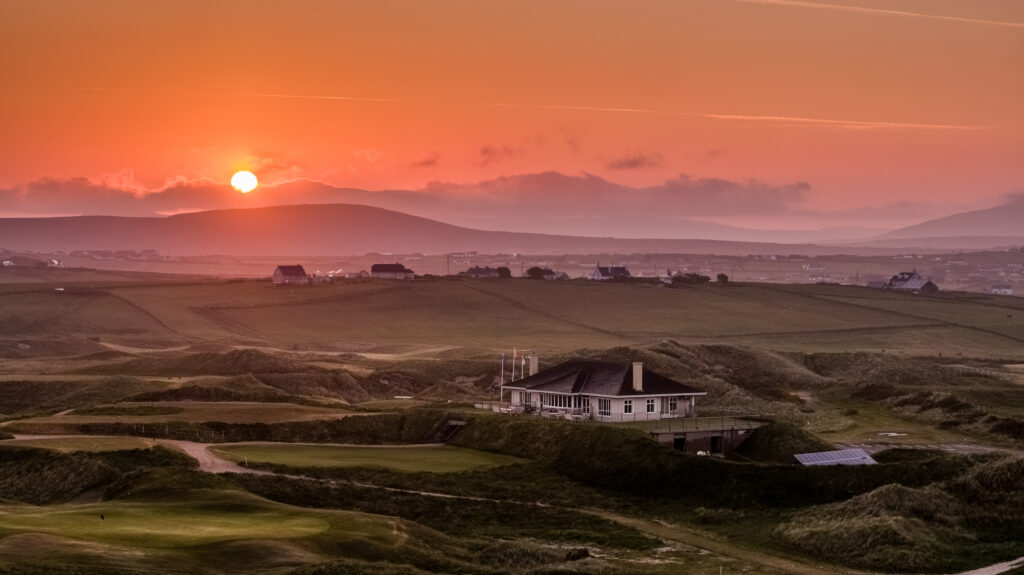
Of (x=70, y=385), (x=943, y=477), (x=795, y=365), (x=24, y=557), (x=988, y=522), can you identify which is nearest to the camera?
(x=24, y=557)

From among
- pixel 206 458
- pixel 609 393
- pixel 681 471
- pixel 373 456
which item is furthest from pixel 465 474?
pixel 609 393

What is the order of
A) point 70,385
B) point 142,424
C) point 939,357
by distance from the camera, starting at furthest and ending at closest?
point 939,357
point 70,385
point 142,424

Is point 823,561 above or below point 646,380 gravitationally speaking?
below

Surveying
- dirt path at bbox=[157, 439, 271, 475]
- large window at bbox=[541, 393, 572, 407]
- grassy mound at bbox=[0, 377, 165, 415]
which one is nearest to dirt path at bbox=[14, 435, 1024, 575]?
dirt path at bbox=[157, 439, 271, 475]

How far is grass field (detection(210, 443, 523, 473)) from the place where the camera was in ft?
252

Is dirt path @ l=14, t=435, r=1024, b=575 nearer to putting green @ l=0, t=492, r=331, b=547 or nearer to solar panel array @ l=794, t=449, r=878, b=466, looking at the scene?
putting green @ l=0, t=492, r=331, b=547

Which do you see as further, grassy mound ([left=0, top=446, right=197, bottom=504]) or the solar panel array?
the solar panel array

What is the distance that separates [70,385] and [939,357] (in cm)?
9929

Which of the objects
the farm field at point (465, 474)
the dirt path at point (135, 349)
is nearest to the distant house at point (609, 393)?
the farm field at point (465, 474)

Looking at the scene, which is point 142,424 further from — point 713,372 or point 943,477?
point 713,372

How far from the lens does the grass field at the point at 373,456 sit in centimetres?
7669

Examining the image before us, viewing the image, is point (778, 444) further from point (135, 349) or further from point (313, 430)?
point (135, 349)

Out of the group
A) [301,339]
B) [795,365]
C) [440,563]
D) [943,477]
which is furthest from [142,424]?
[301,339]

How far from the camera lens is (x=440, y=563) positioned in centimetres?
5466
